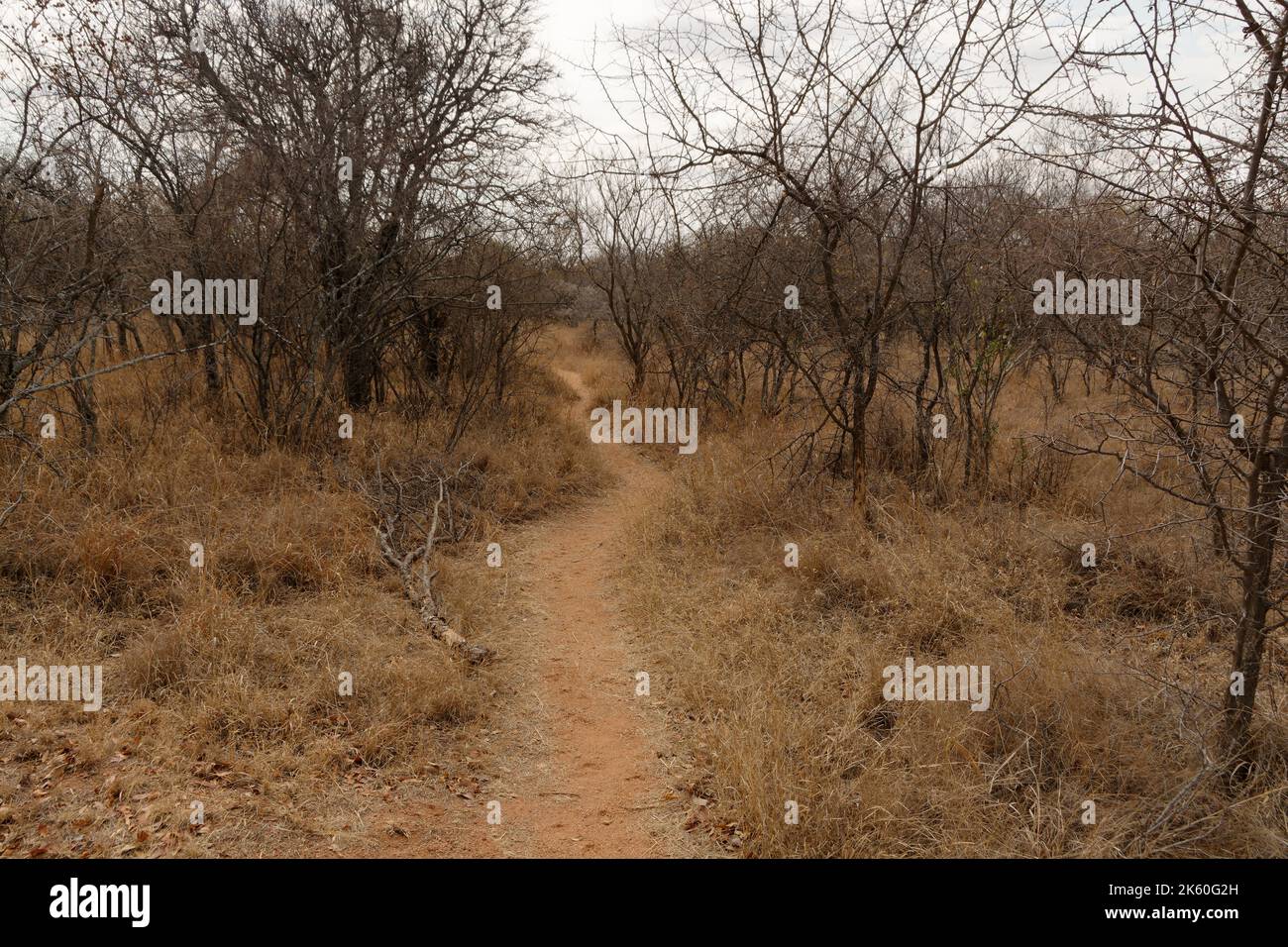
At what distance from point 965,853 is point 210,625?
12.5ft

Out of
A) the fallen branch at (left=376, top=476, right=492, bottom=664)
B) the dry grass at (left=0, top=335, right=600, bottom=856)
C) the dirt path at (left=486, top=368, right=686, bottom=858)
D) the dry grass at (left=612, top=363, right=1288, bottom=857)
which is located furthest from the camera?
the fallen branch at (left=376, top=476, right=492, bottom=664)

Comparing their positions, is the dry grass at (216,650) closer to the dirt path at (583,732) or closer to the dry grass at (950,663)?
the dirt path at (583,732)

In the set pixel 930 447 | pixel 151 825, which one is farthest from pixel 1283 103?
pixel 151 825

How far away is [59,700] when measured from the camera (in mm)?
3619

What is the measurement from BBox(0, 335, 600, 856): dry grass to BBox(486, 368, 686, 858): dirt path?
0.37m

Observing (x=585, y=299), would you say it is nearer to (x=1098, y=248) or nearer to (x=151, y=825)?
(x=1098, y=248)

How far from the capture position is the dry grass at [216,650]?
303cm

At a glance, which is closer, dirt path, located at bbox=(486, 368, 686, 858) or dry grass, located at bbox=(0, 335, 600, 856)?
dry grass, located at bbox=(0, 335, 600, 856)

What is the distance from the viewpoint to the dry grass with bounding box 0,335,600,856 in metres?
3.03

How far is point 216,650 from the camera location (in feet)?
12.8

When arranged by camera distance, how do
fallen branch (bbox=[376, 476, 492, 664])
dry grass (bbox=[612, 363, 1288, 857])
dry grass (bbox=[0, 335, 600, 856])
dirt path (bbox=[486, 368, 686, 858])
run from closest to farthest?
dry grass (bbox=[612, 363, 1288, 857])
dry grass (bbox=[0, 335, 600, 856])
dirt path (bbox=[486, 368, 686, 858])
fallen branch (bbox=[376, 476, 492, 664])

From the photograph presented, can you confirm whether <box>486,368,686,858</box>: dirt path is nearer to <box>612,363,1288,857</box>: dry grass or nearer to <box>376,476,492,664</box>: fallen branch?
<box>612,363,1288,857</box>: dry grass

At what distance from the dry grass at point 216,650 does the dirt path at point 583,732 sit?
0.37 m

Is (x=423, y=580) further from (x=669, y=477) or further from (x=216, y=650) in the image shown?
(x=669, y=477)
